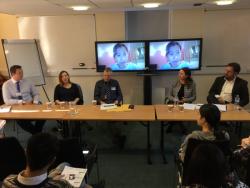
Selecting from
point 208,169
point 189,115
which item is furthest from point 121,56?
point 208,169

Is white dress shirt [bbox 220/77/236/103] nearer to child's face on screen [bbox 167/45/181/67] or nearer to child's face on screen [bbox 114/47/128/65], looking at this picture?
child's face on screen [bbox 167/45/181/67]

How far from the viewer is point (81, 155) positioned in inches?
87.5

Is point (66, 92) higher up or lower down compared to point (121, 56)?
lower down

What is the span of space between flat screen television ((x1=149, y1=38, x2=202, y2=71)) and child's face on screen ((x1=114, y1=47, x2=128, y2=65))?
1.64 feet

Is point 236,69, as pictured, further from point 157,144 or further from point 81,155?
point 81,155

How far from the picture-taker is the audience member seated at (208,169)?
1419mm

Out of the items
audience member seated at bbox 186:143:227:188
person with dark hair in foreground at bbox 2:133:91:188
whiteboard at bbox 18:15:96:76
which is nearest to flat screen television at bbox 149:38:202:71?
whiteboard at bbox 18:15:96:76

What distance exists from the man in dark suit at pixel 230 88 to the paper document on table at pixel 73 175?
10.4ft

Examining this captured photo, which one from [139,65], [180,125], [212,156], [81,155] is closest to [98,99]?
[139,65]

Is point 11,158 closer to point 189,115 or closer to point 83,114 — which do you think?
point 83,114

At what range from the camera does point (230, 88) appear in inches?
171

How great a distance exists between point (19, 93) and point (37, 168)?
10.6 feet

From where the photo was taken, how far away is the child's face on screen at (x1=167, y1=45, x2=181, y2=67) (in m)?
5.07

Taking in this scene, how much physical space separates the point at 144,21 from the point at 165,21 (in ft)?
1.48
